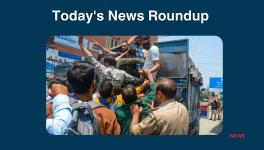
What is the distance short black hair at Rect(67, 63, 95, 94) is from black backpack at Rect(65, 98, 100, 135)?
8.9 inches

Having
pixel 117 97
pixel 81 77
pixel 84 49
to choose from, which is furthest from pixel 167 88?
pixel 84 49

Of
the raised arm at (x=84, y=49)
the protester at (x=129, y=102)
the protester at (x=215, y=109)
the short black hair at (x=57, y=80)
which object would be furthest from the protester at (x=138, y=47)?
the protester at (x=215, y=109)

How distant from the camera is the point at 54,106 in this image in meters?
6.41

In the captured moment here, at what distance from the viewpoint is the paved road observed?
21.4ft

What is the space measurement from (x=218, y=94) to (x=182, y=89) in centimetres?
57

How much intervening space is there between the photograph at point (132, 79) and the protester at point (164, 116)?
15 mm

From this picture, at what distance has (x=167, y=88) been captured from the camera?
20.7 feet

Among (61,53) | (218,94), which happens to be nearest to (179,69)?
(218,94)

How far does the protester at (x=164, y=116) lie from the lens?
6.07 metres

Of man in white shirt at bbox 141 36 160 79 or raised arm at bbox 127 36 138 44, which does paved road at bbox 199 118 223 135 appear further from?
raised arm at bbox 127 36 138 44

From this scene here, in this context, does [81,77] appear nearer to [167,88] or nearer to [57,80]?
[57,80]

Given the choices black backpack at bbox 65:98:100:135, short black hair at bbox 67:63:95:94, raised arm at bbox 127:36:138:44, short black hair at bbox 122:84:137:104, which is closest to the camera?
black backpack at bbox 65:98:100:135

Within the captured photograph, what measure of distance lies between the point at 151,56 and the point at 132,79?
445mm

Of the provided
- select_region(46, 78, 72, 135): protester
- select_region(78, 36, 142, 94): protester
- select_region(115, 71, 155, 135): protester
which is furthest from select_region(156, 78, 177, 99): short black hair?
select_region(46, 78, 72, 135): protester
